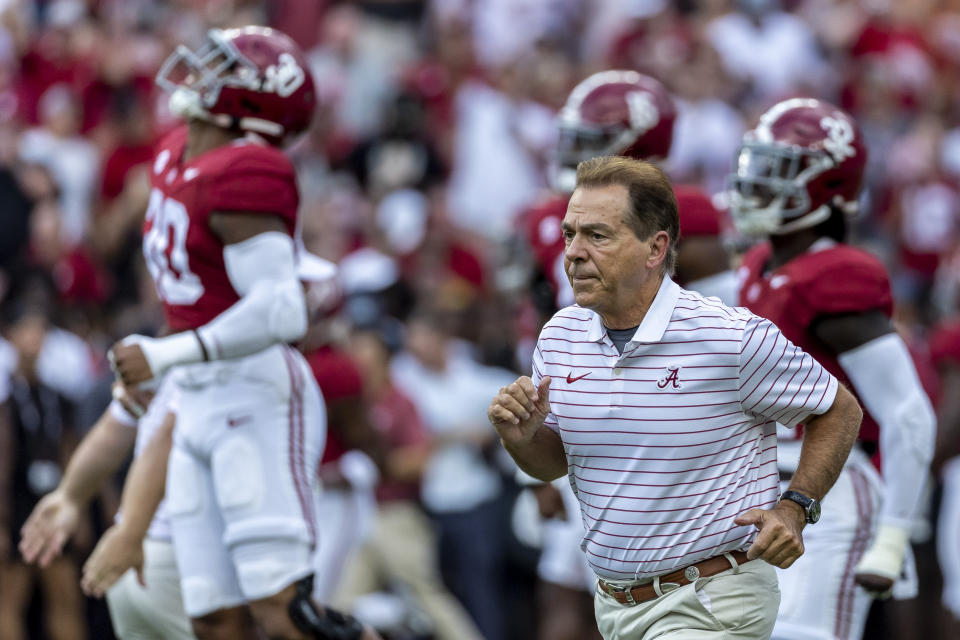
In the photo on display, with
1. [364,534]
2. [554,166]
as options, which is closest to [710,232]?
[554,166]

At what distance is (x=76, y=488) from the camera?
18.9ft

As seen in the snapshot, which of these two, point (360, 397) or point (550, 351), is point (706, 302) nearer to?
point (550, 351)

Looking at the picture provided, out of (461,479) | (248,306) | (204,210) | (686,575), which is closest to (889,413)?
(686,575)

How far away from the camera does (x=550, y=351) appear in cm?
421

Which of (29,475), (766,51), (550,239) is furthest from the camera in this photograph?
(766,51)

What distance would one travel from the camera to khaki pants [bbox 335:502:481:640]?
29.5ft

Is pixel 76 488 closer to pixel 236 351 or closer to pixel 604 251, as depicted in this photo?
pixel 236 351

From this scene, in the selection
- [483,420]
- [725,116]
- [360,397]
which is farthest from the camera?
[725,116]

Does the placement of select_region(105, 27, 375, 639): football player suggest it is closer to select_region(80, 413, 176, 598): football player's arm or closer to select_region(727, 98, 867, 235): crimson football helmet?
select_region(80, 413, 176, 598): football player's arm

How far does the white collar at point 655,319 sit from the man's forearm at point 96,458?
2297mm

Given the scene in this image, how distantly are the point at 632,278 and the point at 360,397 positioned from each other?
12.7 feet

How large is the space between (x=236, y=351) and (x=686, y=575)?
5.81ft


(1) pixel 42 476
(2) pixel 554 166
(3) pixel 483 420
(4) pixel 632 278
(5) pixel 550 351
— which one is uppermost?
(4) pixel 632 278

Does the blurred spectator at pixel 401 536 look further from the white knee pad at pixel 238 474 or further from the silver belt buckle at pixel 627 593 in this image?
the silver belt buckle at pixel 627 593
